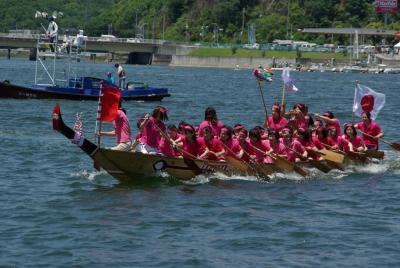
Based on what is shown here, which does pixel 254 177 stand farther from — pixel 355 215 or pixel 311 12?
pixel 311 12

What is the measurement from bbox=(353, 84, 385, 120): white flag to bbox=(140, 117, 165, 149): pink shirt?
8.71m

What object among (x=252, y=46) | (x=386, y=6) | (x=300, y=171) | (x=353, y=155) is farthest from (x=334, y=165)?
(x=386, y=6)

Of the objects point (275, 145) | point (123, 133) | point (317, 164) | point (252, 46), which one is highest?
point (252, 46)

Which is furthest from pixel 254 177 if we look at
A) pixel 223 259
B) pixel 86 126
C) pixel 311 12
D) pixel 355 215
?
pixel 311 12

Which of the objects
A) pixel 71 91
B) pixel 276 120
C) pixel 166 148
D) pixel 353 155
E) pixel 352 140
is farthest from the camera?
pixel 71 91

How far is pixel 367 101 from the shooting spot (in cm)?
3297

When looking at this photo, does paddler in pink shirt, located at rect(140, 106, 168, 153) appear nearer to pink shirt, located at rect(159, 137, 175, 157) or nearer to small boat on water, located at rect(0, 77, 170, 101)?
pink shirt, located at rect(159, 137, 175, 157)

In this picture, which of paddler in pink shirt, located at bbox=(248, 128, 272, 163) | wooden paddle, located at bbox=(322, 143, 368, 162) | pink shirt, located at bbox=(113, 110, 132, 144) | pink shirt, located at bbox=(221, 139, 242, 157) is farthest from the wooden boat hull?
pink shirt, located at bbox=(113, 110, 132, 144)

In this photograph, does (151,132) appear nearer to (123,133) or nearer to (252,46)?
(123,133)

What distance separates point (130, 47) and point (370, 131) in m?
133

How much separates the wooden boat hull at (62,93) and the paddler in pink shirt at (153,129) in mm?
30398

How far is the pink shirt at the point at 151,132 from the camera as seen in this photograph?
25.8 m

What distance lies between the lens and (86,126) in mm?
44844

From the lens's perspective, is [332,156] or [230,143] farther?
[332,156]
